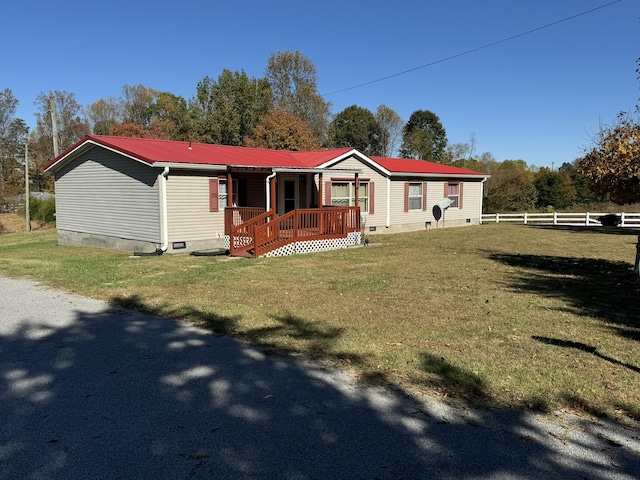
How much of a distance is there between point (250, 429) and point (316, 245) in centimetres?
1178

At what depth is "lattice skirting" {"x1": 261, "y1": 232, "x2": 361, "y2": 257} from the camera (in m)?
14.2

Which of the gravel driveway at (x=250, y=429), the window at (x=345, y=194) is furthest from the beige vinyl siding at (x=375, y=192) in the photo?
the gravel driveway at (x=250, y=429)

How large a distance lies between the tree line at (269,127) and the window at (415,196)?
413 inches

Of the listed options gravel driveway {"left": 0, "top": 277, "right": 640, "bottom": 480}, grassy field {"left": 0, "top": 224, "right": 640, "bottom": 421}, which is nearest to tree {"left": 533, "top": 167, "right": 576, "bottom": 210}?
grassy field {"left": 0, "top": 224, "right": 640, "bottom": 421}

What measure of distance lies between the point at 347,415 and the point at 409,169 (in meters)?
20.4

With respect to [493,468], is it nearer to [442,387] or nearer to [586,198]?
[442,387]

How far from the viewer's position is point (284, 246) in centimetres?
1421

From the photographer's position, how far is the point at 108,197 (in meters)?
16.4

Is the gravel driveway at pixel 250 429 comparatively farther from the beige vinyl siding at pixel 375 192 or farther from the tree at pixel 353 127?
the tree at pixel 353 127

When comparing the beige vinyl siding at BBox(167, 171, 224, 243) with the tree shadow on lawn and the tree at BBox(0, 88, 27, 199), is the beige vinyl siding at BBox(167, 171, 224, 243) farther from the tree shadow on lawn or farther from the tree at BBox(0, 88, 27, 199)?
the tree at BBox(0, 88, 27, 199)

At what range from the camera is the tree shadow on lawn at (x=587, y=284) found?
6996 mm

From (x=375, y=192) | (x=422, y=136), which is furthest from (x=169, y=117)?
(x=375, y=192)

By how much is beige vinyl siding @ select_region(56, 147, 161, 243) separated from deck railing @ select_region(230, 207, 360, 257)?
8.73 feet

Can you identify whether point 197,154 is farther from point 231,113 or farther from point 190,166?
point 231,113
